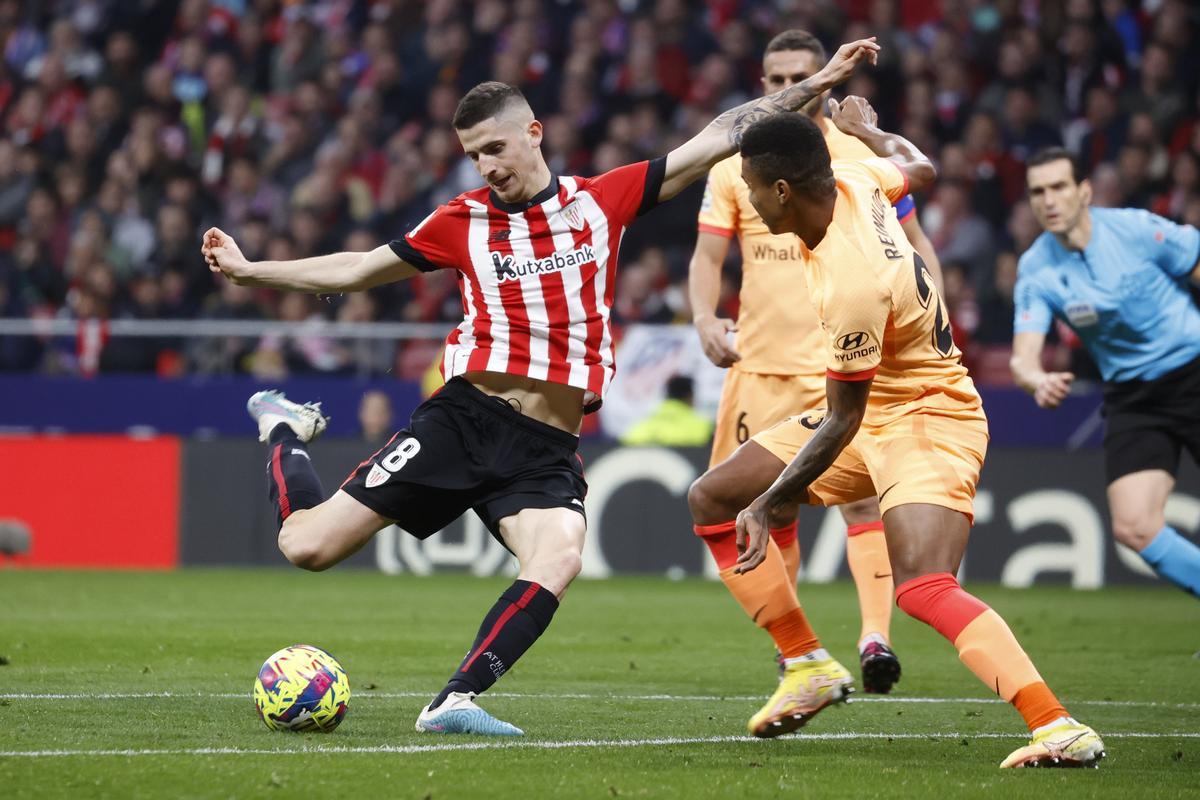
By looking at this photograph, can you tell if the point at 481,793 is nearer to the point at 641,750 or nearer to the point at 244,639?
the point at 641,750

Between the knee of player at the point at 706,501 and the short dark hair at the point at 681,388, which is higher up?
the knee of player at the point at 706,501

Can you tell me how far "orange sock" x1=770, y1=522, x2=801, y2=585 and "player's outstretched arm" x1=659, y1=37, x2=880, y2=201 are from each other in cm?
188

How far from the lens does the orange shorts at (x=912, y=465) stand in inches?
227

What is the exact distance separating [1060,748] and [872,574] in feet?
8.43

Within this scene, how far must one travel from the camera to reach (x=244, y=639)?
9219 millimetres

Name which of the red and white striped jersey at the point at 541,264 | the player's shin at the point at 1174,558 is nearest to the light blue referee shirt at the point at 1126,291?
the player's shin at the point at 1174,558

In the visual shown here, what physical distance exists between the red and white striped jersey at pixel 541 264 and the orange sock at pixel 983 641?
143 centimetres

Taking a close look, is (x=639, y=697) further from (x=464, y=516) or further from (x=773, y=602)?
(x=464, y=516)

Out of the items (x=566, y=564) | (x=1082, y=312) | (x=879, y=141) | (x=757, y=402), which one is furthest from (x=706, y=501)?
(x=1082, y=312)

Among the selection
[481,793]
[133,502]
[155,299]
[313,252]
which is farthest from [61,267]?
[481,793]

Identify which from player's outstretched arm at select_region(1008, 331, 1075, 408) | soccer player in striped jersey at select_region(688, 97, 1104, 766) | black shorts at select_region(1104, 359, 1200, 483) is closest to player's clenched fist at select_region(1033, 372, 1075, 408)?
player's outstretched arm at select_region(1008, 331, 1075, 408)

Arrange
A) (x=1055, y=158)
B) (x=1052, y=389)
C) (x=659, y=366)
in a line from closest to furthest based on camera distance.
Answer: (x=1052, y=389) → (x=1055, y=158) → (x=659, y=366)

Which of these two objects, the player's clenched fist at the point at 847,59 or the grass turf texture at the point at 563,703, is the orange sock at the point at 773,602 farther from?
the player's clenched fist at the point at 847,59

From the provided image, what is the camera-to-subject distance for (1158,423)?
346 inches
